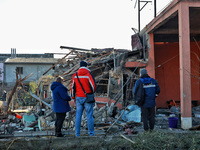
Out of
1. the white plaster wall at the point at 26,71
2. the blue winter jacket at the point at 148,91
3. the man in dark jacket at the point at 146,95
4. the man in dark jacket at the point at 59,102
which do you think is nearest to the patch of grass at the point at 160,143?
the man in dark jacket at the point at 146,95

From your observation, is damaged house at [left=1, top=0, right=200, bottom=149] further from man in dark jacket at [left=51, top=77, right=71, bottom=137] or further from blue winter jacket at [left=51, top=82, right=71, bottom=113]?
blue winter jacket at [left=51, top=82, right=71, bottom=113]

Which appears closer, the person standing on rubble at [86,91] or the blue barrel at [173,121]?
the person standing on rubble at [86,91]

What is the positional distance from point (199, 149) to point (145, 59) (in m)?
6.45

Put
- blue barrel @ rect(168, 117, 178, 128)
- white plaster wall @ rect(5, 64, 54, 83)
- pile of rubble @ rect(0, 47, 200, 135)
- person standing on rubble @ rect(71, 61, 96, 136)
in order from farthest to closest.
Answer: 1. white plaster wall @ rect(5, 64, 54, 83)
2. pile of rubble @ rect(0, 47, 200, 135)
3. blue barrel @ rect(168, 117, 178, 128)
4. person standing on rubble @ rect(71, 61, 96, 136)

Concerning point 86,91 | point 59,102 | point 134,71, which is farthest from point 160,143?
point 134,71

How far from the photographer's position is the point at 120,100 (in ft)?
33.9

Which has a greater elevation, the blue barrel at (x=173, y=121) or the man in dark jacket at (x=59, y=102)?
the man in dark jacket at (x=59, y=102)

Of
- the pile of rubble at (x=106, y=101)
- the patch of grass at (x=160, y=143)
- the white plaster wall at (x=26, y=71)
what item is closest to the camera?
the patch of grass at (x=160, y=143)

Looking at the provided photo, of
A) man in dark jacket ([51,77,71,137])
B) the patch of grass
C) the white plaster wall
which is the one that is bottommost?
the patch of grass

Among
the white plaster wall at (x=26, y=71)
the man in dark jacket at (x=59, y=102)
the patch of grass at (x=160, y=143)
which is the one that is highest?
the white plaster wall at (x=26, y=71)

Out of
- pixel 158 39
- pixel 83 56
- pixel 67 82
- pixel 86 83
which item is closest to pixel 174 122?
pixel 86 83

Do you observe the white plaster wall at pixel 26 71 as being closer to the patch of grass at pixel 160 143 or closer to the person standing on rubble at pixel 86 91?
the person standing on rubble at pixel 86 91

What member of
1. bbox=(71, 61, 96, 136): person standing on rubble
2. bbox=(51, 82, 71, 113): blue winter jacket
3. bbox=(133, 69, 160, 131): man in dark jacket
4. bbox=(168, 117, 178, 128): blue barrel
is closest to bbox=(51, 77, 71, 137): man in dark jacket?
bbox=(51, 82, 71, 113): blue winter jacket

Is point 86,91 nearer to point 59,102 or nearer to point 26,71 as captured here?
point 59,102
